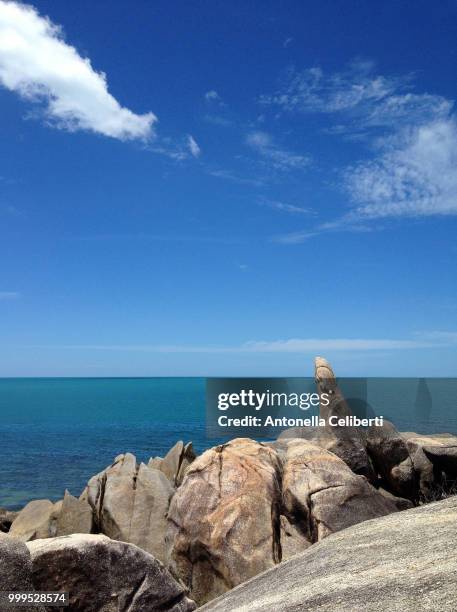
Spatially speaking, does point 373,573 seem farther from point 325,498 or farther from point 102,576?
point 325,498

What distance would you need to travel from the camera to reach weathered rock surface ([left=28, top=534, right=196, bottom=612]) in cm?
988

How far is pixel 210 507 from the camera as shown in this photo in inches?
575

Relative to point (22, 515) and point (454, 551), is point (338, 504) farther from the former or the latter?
point (22, 515)

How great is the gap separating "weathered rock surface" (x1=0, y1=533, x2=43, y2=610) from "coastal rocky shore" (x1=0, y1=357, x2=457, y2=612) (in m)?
0.02

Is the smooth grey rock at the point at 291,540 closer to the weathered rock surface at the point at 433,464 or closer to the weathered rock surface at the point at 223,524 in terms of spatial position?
the weathered rock surface at the point at 223,524

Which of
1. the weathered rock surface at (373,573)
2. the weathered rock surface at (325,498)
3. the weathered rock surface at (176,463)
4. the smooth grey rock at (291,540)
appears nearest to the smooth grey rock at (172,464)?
the weathered rock surface at (176,463)

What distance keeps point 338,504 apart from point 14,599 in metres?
8.31

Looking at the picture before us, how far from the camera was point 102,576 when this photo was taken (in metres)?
10.2

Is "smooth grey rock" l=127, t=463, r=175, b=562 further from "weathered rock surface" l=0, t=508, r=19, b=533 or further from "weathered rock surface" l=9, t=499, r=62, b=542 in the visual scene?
"weathered rock surface" l=0, t=508, r=19, b=533

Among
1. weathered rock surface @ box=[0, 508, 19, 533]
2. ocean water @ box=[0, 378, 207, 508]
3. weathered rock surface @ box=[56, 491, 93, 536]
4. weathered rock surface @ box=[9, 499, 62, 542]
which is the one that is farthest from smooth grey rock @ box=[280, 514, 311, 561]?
ocean water @ box=[0, 378, 207, 508]

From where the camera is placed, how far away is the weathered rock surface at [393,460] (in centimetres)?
2252

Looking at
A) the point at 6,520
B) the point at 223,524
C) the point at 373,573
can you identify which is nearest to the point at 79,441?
the point at 6,520

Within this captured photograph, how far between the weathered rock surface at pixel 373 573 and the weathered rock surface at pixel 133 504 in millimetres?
11292

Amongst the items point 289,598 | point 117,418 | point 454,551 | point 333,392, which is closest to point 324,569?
point 289,598
